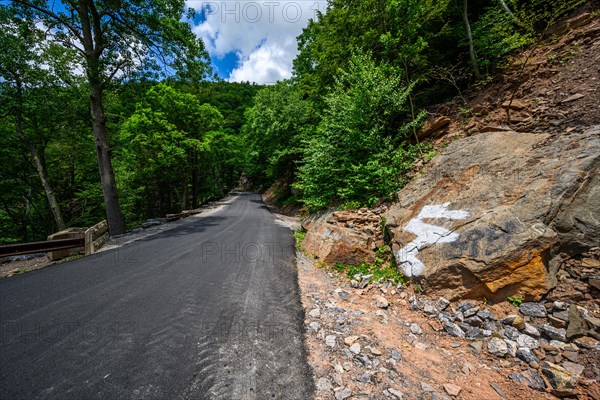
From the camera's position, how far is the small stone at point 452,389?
1991mm

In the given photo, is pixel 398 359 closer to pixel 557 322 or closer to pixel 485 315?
pixel 485 315

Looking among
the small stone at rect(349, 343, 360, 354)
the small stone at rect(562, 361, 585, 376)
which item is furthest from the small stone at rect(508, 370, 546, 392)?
the small stone at rect(349, 343, 360, 354)

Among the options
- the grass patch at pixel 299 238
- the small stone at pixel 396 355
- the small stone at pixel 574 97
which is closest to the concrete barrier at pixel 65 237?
the grass patch at pixel 299 238

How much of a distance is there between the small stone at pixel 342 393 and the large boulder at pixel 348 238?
298 cm

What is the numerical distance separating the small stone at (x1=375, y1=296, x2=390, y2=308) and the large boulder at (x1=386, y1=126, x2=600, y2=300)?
71 centimetres

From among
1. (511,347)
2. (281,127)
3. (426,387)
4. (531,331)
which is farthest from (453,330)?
(281,127)

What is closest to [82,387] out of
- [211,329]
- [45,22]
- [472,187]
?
[211,329]

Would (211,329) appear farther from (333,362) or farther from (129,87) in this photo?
(129,87)

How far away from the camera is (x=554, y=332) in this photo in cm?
242

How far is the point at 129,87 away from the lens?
9414mm

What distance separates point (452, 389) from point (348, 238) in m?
3.25

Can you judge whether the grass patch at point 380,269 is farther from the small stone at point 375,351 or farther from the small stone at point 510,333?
the small stone at point 375,351

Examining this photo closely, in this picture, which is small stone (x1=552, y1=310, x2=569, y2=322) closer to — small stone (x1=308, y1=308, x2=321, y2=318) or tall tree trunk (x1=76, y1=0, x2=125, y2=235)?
small stone (x1=308, y1=308, x2=321, y2=318)

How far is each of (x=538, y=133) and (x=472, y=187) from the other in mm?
2039
